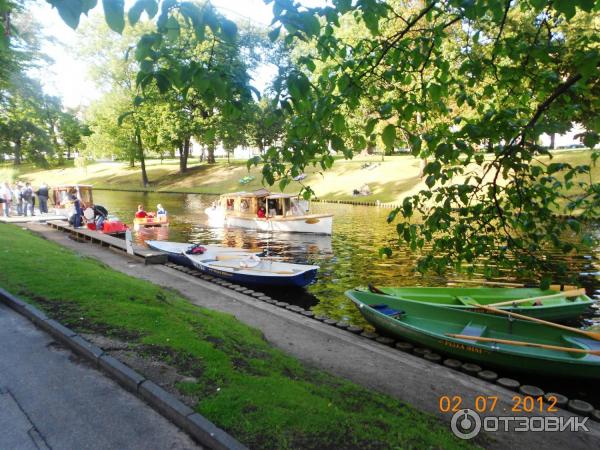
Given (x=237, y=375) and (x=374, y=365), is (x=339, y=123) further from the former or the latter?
(x=374, y=365)

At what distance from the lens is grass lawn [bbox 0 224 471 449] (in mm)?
5047

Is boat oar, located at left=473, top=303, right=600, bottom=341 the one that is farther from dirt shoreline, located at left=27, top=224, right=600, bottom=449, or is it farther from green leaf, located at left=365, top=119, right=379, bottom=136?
green leaf, located at left=365, top=119, right=379, bottom=136

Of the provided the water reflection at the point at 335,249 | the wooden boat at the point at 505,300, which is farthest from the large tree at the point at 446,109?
the water reflection at the point at 335,249

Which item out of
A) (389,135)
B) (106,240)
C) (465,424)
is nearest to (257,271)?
(106,240)

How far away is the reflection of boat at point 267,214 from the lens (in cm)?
2694

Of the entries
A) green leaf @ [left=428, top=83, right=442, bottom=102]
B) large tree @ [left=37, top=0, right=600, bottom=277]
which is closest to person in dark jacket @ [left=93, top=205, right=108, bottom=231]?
large tree @ [left=37, top=0, right=600, bottom=277]

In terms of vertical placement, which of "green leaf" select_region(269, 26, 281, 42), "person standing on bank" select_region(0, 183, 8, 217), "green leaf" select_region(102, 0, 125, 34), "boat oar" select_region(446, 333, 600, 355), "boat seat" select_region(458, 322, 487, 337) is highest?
"green leaf" select_region(269, 26, 281, 42)

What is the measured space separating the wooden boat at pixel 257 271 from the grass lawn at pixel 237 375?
4.25 metres

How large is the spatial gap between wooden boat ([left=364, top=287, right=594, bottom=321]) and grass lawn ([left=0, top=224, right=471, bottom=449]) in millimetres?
4844

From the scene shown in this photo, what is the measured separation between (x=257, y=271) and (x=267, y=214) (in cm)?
1389

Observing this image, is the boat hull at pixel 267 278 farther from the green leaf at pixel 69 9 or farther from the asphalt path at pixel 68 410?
the green leaf at pixel 69 9

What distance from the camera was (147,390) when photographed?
5.68 m

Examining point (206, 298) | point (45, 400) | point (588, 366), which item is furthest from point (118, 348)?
point (588, 366)

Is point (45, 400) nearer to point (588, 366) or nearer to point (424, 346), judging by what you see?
point (424, 346)
